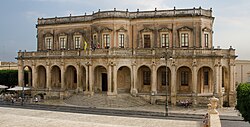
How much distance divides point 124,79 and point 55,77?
12243mm

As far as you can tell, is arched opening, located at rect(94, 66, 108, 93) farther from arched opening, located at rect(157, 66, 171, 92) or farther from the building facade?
the building facade

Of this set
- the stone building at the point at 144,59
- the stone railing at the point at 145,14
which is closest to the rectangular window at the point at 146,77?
the stone building at the point at 144,59

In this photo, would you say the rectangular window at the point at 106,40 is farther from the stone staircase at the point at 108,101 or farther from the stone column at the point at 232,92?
the stone column at the point at 232,92

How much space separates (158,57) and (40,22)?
22819mm

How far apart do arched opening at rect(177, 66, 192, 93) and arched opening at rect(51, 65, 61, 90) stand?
18625mm

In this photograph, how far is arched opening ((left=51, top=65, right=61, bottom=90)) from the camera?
51.6 meters

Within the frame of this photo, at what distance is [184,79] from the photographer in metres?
45.8

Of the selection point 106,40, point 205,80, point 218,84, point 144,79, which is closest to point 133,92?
point 144,79

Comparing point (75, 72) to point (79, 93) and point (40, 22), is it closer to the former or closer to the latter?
point (79, 93)

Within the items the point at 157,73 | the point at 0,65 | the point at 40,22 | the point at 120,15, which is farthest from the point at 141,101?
the point at 0,65

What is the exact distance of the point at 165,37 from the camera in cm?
4716

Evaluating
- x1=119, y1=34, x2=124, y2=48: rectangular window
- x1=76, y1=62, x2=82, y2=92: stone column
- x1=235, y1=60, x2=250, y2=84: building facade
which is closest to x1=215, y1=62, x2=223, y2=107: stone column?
x1=119, y1=34, x2=124, y2=48: rectangular window

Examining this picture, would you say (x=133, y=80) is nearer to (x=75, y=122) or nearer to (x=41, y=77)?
(x=41, y=77)

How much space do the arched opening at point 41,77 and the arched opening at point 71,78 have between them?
187 inches
